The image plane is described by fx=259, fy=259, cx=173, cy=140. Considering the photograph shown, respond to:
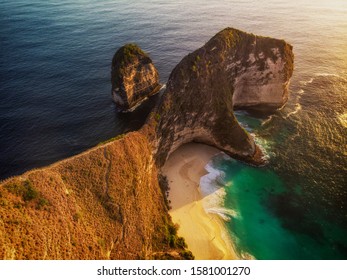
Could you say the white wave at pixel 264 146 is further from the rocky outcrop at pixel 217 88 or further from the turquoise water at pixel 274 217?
the rocky outcrop at pixel 217 88

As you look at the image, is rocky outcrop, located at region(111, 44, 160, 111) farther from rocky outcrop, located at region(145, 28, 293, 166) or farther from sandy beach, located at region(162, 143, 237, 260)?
sandy beach, located at region(162, 143, 237, 260)

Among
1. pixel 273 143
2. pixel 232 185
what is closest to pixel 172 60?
pixel 273 143

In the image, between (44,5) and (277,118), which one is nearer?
(277,118)

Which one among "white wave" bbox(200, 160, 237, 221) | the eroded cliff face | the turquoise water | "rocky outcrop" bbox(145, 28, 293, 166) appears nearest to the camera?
the eroded cliff face

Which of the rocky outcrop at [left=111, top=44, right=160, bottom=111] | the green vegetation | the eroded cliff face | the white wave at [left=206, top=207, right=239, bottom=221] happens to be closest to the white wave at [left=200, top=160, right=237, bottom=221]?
the white wave at [left=206, top=207, right=239, bottom=221]

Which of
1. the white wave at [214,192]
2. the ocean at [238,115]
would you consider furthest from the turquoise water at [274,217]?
the white wave at [214,192]

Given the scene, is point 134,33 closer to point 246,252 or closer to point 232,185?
point 232,185
